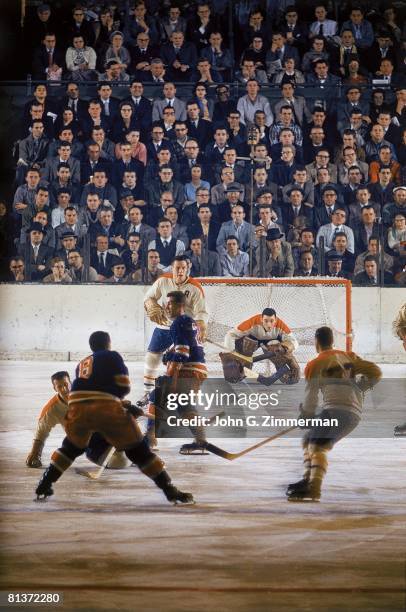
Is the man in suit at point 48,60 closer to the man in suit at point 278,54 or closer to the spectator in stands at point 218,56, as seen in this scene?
the spectator in stands at point 218,56

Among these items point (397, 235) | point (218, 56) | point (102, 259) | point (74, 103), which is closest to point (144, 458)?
point (102, 259)

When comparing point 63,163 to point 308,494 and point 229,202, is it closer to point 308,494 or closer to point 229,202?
point 229,202

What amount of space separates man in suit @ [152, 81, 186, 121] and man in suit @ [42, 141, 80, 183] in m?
1.40

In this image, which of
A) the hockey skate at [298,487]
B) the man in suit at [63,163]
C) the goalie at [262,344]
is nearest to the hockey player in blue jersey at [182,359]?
the hockey skate at [298,487]

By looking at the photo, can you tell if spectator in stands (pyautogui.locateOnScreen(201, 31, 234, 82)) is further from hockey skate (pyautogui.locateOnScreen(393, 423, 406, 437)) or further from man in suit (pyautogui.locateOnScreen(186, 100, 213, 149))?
hockey skate (pyautogui.locateOnScreen(393, 423, 406, 437))

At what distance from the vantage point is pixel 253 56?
60.3ft

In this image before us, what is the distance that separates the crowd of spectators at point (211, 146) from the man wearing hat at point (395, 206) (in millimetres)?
20

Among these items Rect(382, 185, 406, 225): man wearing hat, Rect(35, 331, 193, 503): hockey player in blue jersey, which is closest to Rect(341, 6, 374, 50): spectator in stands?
Rect(382, 185, 406, 225): man wearing hat

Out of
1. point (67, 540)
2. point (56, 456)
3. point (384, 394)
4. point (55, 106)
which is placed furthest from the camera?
point (55, 106)

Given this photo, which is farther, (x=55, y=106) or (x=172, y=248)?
(x=55, y=106)

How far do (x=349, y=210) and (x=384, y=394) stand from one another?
12.5ft

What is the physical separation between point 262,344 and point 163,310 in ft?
9.96

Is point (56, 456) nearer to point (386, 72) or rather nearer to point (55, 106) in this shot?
point (55, 106)

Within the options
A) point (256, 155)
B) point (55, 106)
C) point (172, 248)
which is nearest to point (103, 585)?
point (172, 248)
